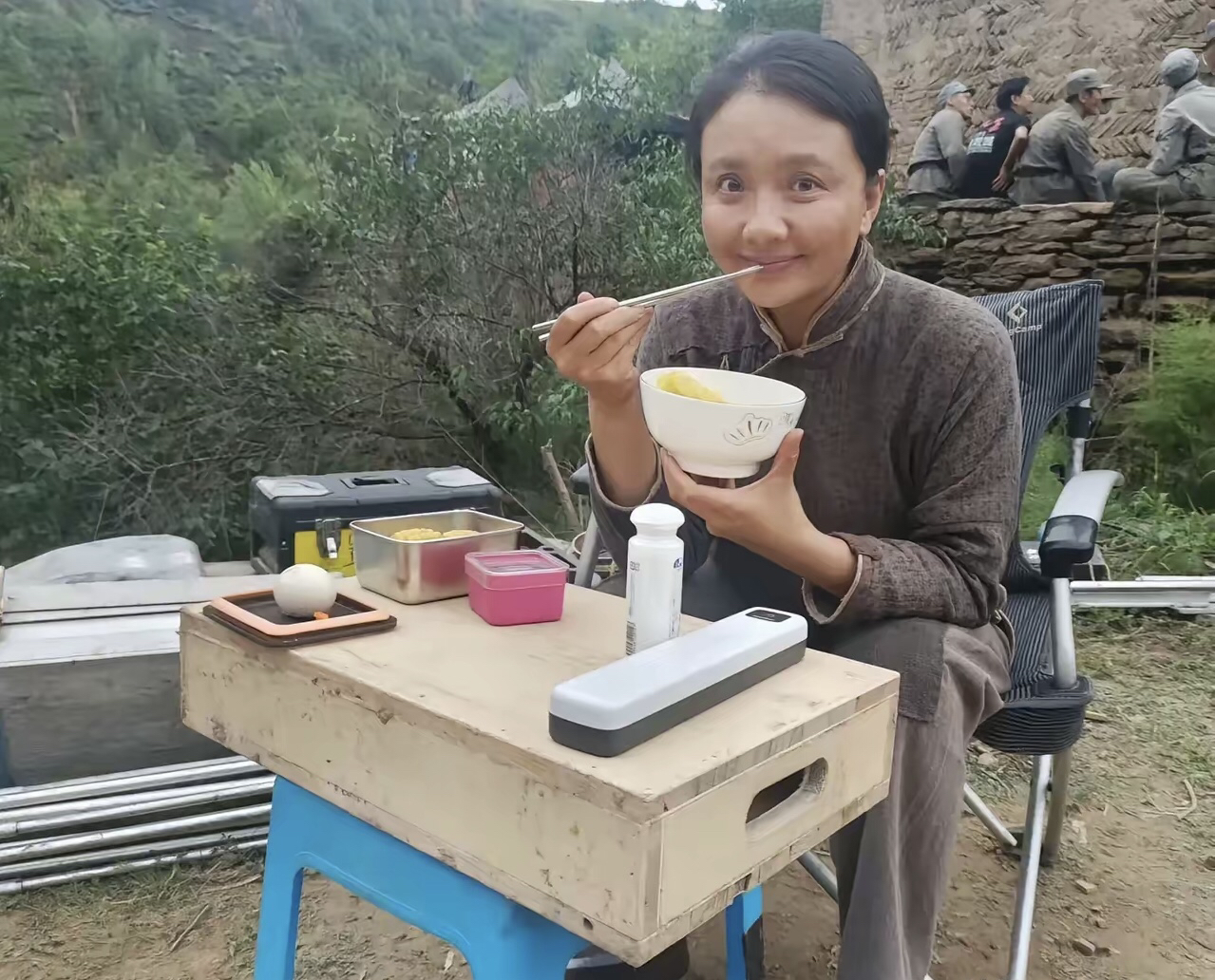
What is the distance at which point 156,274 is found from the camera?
14.9 ft

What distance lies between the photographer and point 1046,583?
1.88 m

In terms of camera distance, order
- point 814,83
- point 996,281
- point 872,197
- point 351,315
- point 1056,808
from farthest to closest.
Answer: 1. point 996,281
2. point 351,315
3. point 1056,808
4. point 872,197
5. point 814,83

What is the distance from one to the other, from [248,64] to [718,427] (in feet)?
23.9

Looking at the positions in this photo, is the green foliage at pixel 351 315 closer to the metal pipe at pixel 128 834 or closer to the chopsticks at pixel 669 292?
the metal pipe at pixel 128 834

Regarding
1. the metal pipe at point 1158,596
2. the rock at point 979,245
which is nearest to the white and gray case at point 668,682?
the metal pipe at point 1158,596

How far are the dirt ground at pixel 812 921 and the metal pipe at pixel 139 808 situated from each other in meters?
0.11

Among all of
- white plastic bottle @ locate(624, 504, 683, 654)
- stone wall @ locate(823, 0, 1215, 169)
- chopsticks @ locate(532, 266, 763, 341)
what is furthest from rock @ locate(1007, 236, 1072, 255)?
white plastic bottle @ locate(624, 504, 683, 654)

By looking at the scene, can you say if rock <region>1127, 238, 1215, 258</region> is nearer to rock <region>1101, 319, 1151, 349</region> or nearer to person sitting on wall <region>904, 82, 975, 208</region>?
rock <region>1101, 319, 1151, 349</region>

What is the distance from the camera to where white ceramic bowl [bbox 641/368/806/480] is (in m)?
0.97

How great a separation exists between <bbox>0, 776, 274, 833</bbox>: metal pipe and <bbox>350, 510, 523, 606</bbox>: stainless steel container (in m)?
0.92

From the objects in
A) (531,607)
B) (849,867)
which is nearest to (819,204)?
(531,607)

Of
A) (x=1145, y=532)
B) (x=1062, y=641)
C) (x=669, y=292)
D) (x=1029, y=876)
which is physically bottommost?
(x=1029, y=876)

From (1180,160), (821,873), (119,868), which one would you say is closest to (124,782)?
(119,868)

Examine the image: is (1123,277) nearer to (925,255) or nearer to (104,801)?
(925,255)
